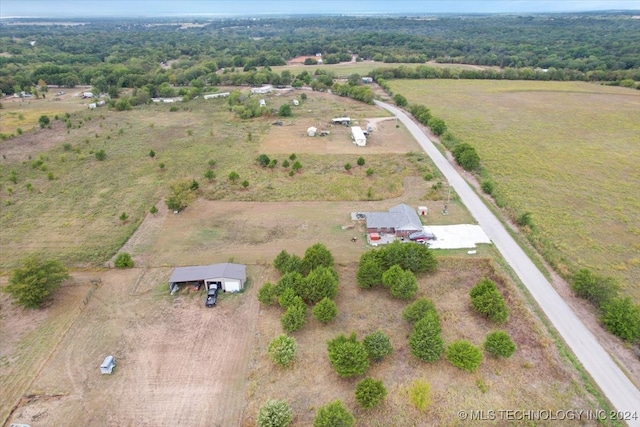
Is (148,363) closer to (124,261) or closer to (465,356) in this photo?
(124,261)

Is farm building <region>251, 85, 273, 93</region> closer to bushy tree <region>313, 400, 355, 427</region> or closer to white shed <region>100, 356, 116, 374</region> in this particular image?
white shed <region>100, 356, 116, 374</region>

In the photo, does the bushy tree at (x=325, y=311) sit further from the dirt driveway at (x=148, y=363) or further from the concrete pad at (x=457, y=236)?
the concrete pad at (x=457, y=236)

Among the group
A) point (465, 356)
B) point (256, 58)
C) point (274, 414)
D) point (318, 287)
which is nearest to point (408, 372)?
point (465, 356)

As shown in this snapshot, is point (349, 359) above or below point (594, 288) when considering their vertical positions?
above

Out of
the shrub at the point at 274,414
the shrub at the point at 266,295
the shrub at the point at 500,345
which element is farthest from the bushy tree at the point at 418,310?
the shrub at the point at 274,414

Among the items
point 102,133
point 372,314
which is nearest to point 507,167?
point 372,314

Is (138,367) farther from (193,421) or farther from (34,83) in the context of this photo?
(34,83)
